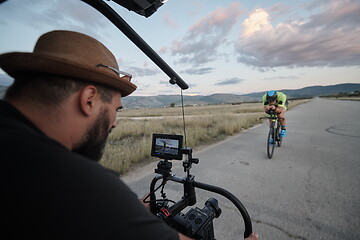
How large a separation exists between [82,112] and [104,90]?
0.19 meters

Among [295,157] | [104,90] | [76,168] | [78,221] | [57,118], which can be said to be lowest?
[295,157]

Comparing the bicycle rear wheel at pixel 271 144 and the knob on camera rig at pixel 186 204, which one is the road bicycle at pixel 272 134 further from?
the knob on camera rig at pixel 186 204

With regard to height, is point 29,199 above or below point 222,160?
above

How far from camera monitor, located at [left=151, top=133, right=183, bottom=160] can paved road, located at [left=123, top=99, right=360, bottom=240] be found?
4.44ft

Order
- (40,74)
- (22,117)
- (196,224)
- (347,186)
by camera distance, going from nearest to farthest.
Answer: (22,117)
(40,74)
(196,224)
(347,186)

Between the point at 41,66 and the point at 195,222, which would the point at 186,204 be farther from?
the point at 41,66

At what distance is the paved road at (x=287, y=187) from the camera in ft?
7.19

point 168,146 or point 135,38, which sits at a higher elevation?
point 135,38

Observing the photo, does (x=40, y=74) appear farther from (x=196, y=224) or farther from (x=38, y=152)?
(x=196, y=224)

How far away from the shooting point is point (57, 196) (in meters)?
0.52

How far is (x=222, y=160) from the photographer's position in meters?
4.77

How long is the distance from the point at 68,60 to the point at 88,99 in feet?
0.63

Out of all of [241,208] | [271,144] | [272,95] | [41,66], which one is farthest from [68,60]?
[272,95]

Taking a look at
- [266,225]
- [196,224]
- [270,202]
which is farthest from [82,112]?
[270,202]
